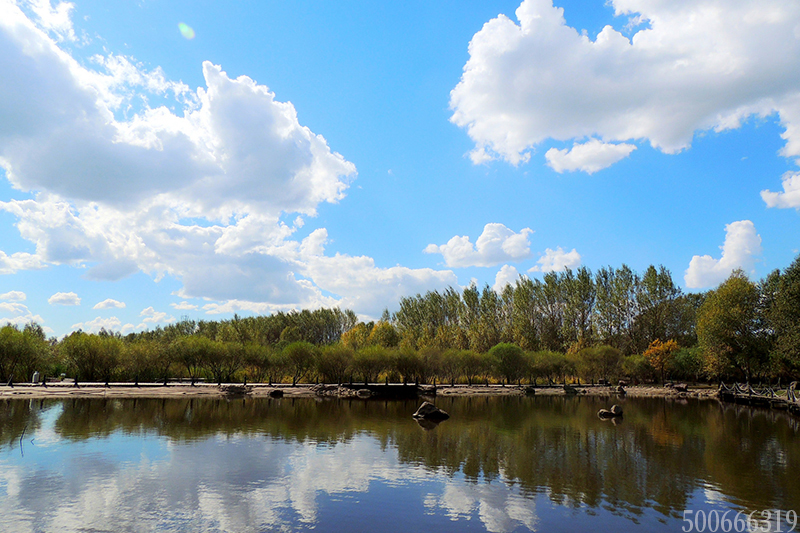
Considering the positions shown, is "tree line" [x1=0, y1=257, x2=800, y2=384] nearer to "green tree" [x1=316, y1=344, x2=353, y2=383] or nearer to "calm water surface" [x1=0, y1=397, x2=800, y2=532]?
"green tree" [x1=316, y1=344, x2=353, y2=383]

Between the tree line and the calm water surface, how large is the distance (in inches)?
A: 1344

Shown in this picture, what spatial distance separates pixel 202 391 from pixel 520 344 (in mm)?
67297

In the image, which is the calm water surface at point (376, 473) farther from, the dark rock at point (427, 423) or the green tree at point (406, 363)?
the green tree at point (406, 363)

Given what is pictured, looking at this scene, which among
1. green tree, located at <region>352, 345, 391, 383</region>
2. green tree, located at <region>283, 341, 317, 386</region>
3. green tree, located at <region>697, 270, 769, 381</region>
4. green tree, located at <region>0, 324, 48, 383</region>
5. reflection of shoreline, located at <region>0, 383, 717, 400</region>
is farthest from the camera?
green tree, located at <region>283, 341, 317, 386</region>

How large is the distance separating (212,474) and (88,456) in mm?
8331

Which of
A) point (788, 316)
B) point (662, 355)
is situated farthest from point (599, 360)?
point (788, 316)

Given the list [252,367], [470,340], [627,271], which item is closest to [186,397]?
[252,367]

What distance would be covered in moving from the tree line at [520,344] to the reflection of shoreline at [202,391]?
571 centimetres

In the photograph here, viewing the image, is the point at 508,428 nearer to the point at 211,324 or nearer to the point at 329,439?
the point at 329,439

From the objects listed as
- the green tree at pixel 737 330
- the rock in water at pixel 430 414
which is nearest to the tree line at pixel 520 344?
the green tree at pixel 737 330

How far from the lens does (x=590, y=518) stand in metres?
15.9

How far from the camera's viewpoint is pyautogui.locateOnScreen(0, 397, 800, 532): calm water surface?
1557 cm

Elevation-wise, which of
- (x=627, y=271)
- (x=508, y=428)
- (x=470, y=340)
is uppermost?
(x=627, y=271)

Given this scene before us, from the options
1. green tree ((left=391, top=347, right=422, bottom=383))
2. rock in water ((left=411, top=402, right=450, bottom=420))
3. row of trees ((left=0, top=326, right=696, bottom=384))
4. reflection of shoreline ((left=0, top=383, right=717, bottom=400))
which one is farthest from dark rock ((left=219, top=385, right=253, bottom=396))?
rock in water ((left=411, top=402, right=450, bottom=420))
